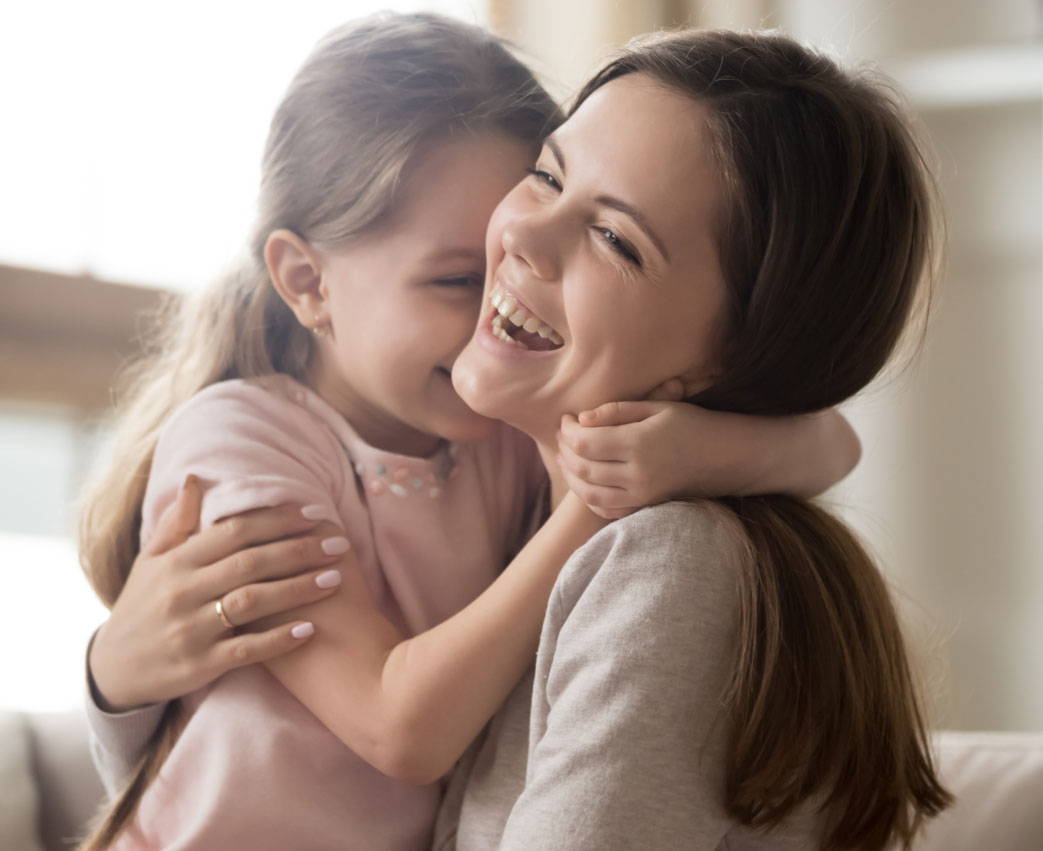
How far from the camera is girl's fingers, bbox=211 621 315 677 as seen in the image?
3.62 feet

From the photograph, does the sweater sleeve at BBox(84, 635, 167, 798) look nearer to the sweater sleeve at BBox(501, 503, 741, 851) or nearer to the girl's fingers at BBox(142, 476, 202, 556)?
the girl's fingers at BBox(142, 476, 202, 556)

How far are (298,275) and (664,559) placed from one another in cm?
56

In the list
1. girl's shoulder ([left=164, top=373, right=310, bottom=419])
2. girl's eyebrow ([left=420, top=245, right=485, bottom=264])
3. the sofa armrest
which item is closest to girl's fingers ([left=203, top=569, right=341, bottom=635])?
girl's shoulder ([left=164, top=373, right=310, bottom=419])

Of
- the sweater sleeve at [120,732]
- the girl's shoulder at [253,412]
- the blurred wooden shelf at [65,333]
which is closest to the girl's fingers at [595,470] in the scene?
the girl's shoulder at [253,412]

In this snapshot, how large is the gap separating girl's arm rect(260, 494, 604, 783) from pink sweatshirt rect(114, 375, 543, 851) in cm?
8

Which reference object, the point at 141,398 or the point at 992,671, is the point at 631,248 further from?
the point at 992,671

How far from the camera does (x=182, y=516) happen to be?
1189 mm

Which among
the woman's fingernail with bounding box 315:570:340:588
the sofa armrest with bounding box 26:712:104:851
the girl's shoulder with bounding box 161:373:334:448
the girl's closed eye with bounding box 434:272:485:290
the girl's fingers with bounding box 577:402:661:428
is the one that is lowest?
the sofa armrest with bounding box 26:712:104:851

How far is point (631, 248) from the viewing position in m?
1.01

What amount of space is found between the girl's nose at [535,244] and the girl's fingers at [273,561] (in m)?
0.31

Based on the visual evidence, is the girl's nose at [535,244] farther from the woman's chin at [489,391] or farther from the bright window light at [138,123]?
the bright window light at [138,123]

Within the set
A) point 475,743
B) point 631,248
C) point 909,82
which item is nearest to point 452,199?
point 631,248

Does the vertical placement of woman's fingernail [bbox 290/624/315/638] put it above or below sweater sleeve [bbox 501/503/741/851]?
below

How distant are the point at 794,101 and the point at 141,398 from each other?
89 centimetres
